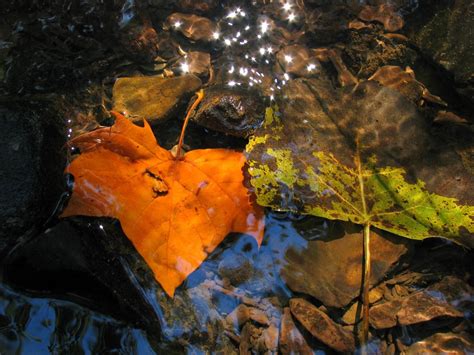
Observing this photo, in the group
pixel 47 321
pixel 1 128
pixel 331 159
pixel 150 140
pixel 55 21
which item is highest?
pixel 55 21

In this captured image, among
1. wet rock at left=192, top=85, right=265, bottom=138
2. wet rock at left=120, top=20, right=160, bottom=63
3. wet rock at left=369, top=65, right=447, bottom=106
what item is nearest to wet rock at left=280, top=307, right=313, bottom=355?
wet rock at left=192, top=85, right=265, bottom=138

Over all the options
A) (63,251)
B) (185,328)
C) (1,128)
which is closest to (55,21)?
(1,128)

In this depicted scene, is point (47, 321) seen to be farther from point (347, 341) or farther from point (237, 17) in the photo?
point (237, 17)

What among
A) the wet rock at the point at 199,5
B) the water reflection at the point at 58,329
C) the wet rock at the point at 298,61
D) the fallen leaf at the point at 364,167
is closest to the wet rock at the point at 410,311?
the fallen leaf at the point at 364,167

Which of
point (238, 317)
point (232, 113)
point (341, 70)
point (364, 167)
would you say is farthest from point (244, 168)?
point (341, 70)

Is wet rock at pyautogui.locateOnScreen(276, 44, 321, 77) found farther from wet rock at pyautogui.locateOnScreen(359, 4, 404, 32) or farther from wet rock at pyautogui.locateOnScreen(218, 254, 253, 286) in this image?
wet rock at pyautogui.locateOnScreen(218, 254, 253, 286)

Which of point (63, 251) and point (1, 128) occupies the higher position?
point (1, 128)

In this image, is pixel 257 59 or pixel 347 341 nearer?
pixel 347 341

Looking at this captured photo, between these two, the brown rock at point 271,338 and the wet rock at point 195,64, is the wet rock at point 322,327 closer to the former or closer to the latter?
the brown rock at point 271,338
